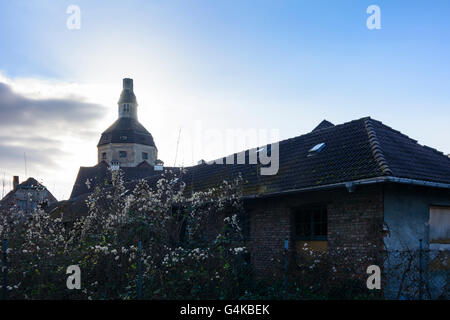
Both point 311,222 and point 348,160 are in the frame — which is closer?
point 348,160

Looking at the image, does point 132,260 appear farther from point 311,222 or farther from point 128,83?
point 128,83

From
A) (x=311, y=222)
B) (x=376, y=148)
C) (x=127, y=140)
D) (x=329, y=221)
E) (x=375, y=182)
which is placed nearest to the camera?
(x=375, y=182)

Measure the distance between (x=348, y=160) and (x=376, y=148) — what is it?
828 mm

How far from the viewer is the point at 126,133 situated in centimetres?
6100

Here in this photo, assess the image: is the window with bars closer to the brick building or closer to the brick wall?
the brick building

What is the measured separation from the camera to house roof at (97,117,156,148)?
60275 millimetres

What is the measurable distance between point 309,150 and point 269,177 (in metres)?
1.69

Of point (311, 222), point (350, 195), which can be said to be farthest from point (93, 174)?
point (350, 195)

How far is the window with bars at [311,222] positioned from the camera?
12.4 meters

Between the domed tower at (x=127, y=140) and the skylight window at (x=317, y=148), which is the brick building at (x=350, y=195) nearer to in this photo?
the skylight window at (x=317, y=148)

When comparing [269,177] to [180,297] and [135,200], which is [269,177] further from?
[180,297]

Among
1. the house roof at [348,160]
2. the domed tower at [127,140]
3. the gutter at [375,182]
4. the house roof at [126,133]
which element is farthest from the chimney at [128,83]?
the gutter at [375,182]

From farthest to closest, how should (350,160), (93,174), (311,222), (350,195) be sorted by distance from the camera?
(93,174) → (311,222) → (350,160) → (350,195)

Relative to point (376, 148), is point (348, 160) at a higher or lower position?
lower
